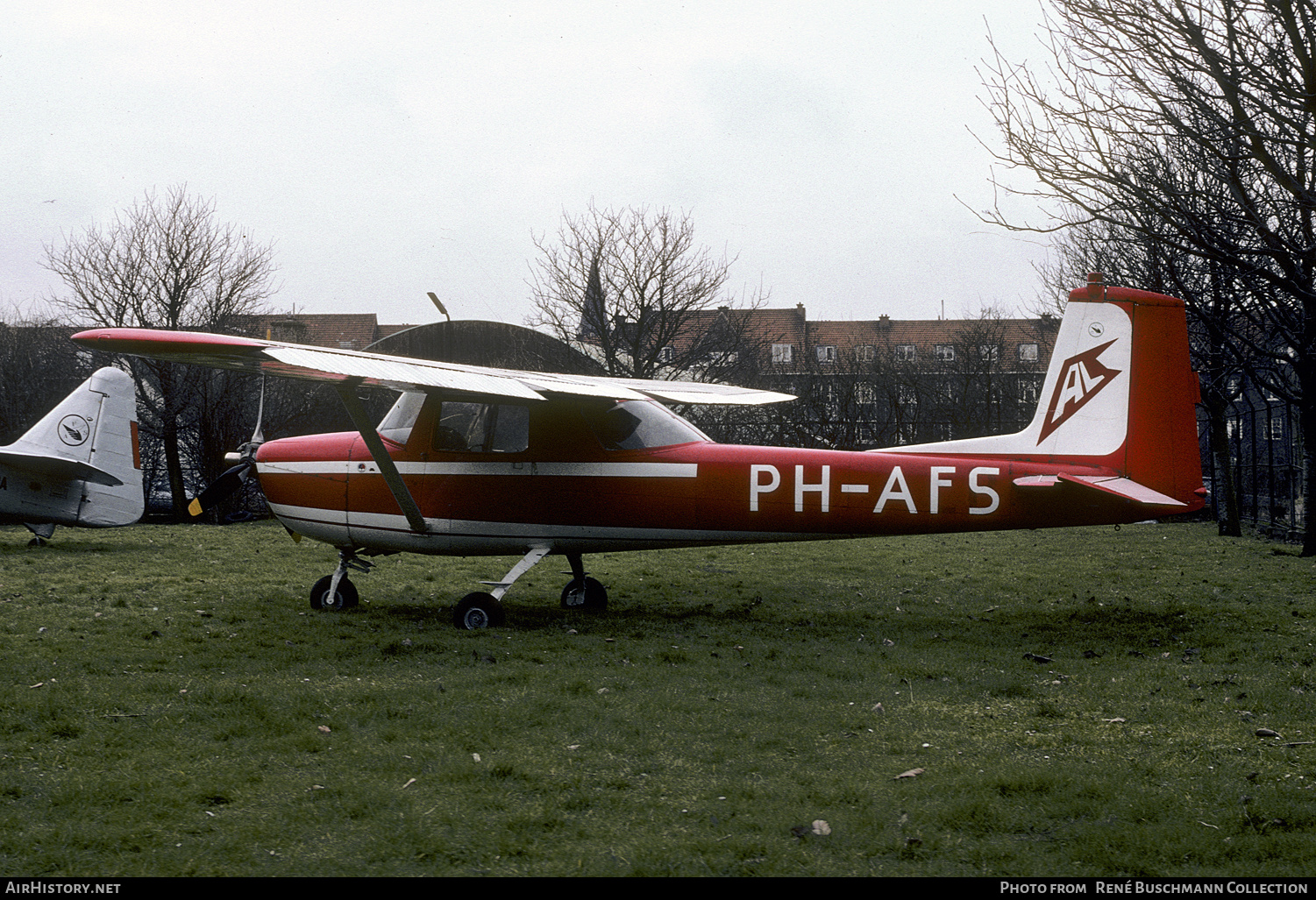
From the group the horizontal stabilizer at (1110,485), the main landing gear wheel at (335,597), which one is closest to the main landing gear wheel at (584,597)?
the main landing gear wheel at (335,597)

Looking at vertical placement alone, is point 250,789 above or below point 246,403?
below

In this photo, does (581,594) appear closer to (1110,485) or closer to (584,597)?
(584,597)

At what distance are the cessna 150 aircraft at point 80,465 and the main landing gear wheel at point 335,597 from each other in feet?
28.7

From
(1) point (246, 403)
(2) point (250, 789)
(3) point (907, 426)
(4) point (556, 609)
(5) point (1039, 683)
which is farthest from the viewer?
(1) point (246, 403)

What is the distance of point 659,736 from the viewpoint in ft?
17.3

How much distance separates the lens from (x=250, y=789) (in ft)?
14.4

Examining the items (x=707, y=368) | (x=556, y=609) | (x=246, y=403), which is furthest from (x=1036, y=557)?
(x=246, y=403)

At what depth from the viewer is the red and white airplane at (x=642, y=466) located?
796 centimetres

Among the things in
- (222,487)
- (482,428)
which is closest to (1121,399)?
(482,428)

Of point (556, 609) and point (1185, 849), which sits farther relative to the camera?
point (556, 609)

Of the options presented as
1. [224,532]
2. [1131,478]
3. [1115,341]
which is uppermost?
[1115,341]

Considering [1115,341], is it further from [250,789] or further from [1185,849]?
[250,789]
